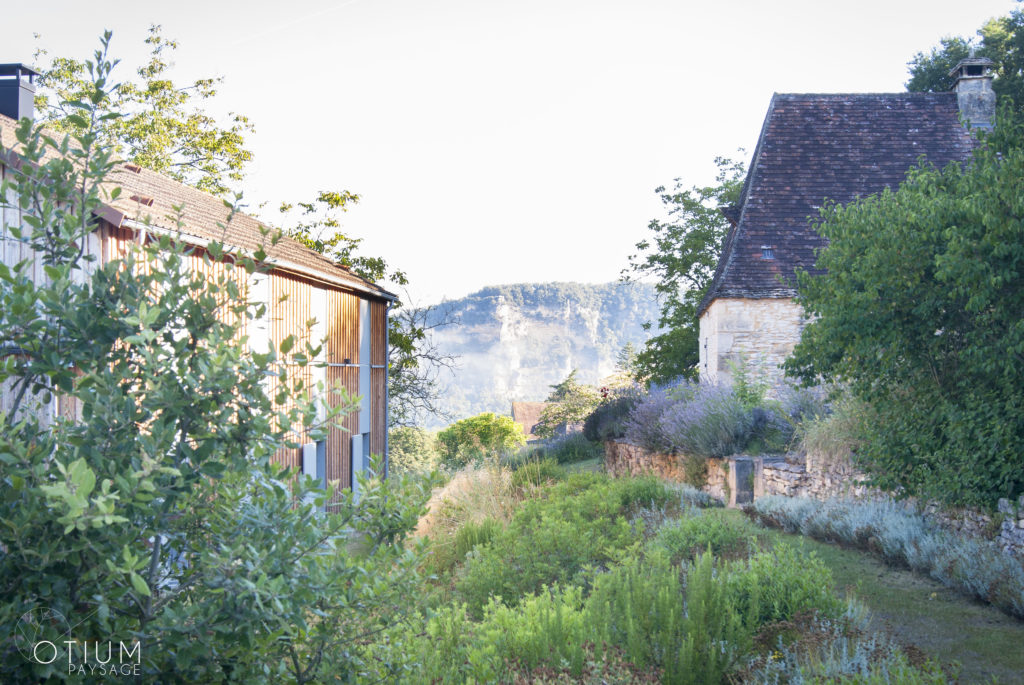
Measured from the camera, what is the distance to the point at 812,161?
18.5 m

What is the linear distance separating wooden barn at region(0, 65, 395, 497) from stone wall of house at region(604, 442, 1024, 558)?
5689 mm

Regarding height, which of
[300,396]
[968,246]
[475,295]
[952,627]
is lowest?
[952,627]

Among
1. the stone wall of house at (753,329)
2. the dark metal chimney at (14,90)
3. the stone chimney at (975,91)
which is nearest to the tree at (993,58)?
the stone chimney at (975,91)

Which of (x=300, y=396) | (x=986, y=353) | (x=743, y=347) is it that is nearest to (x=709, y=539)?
(x=986, y=353)

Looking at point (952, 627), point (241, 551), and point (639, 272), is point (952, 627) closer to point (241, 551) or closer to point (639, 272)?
point (241, 551)

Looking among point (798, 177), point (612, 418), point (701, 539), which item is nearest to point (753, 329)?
point (798, 177)

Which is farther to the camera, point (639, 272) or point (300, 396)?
point (639, 272)

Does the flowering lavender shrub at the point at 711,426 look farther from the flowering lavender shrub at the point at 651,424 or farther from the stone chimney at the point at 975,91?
the stone chimney at the point at 975,91

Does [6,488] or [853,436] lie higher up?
[6,488]

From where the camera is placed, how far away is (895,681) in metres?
3.57

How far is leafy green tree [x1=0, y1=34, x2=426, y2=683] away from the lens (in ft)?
6.95

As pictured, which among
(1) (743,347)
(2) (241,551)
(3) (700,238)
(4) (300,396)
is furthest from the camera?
(3) (700,238)

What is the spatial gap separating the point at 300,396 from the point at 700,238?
→ 24289 millimetres

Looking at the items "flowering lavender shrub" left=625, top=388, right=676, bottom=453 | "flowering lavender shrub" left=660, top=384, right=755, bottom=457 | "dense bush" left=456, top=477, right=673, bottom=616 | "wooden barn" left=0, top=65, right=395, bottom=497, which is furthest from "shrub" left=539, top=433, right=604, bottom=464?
"dense bush" left=456, top=477, right=673, bottom=616
